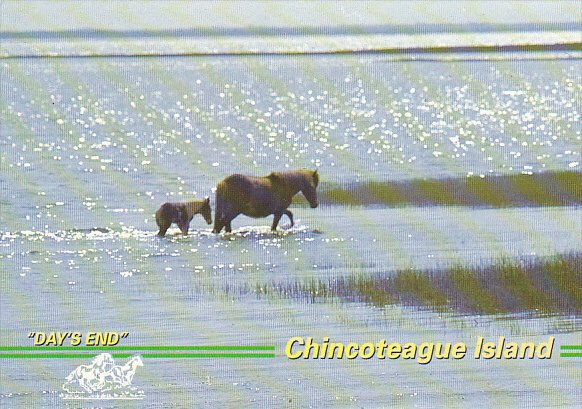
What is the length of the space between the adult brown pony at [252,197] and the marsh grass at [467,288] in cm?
193

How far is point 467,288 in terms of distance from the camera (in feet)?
29.7

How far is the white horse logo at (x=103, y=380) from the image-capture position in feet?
22.3

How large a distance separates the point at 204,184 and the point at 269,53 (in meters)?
40.3

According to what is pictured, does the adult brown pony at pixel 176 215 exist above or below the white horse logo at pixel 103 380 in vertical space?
below

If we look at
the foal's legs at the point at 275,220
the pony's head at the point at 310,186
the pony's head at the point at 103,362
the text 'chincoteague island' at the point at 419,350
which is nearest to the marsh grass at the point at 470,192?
the pony's head at the point at 310,186

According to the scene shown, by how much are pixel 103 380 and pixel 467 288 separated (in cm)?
299

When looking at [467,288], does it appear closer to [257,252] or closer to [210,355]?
[257,252]

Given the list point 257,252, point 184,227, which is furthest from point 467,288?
point 184,227

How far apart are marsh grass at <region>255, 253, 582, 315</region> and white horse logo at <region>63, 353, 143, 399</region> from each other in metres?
1.96

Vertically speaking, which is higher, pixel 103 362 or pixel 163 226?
pixel 103 362

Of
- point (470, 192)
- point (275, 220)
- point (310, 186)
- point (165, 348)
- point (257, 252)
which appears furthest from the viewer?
point (470, 192)

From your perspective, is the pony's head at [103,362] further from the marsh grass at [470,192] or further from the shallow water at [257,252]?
the marsh grass at [470,192]

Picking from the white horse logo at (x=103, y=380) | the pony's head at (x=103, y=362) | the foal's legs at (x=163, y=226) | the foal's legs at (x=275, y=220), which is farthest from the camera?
the foal's legs at (x=275, y=220)

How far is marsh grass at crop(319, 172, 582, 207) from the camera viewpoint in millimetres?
14234
